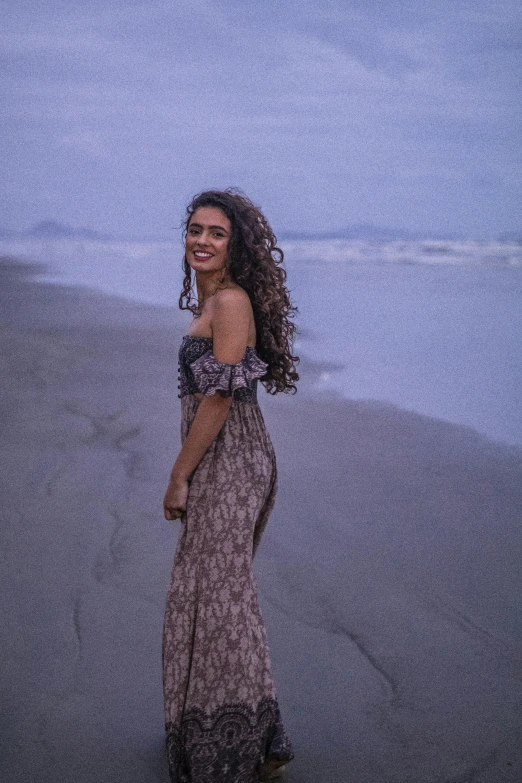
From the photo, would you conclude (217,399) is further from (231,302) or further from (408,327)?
(408,327)

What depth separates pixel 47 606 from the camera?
3.92 m

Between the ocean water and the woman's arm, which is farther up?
the woman's arm

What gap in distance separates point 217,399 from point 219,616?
0.67m

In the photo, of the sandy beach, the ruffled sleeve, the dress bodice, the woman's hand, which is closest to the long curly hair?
the dress bodice

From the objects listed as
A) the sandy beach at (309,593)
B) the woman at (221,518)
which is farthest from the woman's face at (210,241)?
the sandy beach at (309,593)

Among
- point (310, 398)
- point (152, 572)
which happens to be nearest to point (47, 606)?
point (152, 572)

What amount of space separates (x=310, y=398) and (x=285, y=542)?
11.7ft

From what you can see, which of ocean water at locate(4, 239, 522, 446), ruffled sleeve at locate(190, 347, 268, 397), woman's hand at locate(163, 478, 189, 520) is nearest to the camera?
ruffled sleeve at locate(190, 347, 268, 397)

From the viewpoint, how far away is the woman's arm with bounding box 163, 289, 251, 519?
275 centimetres

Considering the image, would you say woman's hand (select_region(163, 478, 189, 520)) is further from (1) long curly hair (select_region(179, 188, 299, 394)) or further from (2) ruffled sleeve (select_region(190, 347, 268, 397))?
(1) long curly hair (select_region(179, 188, 299, 394))

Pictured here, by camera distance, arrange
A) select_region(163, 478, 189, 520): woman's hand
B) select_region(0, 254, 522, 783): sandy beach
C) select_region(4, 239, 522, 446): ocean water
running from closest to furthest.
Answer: select_region(163, 478, 189, 520): woman's hand, select_region(0, 254, 522, 783): sandy beach, select_region(4, 239, 522, 446): ocean water

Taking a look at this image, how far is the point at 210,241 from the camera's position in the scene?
9.43 feet

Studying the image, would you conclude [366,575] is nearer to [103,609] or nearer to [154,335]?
[103,609]

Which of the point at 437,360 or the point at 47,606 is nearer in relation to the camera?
the point at 47,606
